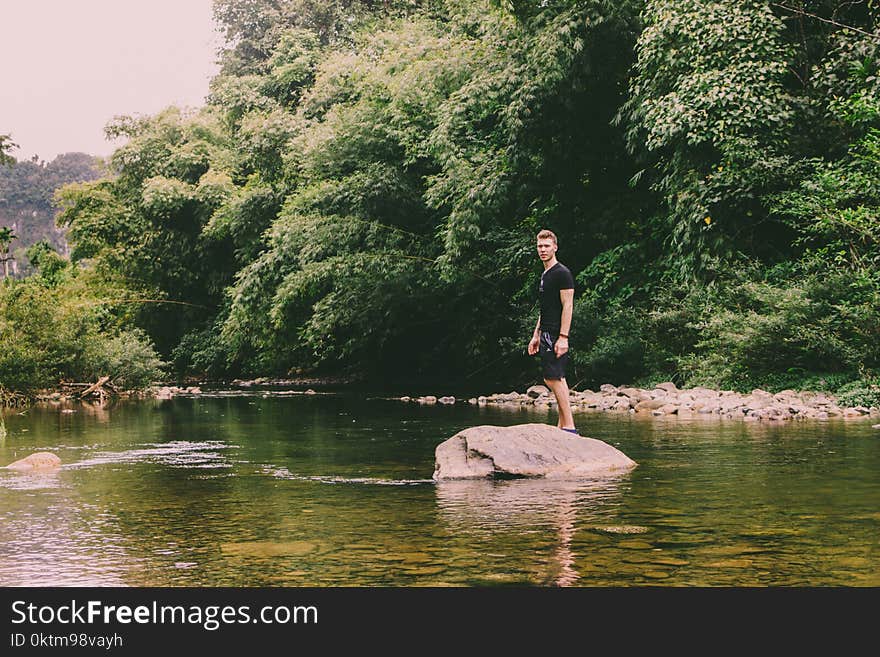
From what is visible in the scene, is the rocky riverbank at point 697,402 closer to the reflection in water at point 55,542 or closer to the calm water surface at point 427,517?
the calm water surface at point 427,517

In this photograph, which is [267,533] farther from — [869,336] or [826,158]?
[826,158]

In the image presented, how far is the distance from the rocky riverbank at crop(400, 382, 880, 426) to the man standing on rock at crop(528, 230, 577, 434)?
476 centimetres

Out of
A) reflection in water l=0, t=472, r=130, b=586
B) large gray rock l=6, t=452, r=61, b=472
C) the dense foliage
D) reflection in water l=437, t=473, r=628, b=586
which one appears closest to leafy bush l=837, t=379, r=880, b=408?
the dense foliage

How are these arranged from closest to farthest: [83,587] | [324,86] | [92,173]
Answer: [83,587], [324,86], [92,173]

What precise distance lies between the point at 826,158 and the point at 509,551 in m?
15.3

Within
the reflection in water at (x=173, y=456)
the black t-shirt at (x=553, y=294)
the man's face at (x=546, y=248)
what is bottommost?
the reflection in water at (x=173, y=456)

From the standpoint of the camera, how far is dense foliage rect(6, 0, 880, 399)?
16.6m

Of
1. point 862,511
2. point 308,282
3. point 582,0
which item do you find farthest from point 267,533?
point 308,282

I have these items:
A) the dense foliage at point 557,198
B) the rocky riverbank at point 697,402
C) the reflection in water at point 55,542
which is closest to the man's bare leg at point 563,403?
the reflection in water at point 55,542

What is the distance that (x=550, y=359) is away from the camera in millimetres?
9609

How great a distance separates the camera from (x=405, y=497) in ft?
22.9

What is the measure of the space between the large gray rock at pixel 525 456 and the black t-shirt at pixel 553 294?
1316 millimetres

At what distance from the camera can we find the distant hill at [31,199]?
8631 cm
